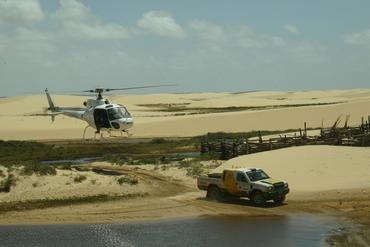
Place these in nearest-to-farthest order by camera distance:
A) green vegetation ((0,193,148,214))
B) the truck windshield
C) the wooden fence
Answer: the truck windshield → green vegetation ((0,193,148,214)) → the wooden fence

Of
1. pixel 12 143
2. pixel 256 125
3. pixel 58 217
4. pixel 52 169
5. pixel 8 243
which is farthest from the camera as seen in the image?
pixel 256 125

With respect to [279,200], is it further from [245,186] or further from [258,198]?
[245,186]

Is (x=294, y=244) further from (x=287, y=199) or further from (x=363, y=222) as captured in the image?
(x=287, y=199)

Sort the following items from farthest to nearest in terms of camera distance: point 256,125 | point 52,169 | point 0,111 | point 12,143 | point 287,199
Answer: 1. point 0,111
2. point 256,125
3. point 12,143
4. point 52,169
5. point 287,199

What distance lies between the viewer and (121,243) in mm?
20016

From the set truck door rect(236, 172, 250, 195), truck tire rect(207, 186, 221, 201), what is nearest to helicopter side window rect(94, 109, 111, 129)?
truck tire rect(207, 186, 221, 201)

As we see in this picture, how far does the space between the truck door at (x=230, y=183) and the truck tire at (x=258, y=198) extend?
947 mm

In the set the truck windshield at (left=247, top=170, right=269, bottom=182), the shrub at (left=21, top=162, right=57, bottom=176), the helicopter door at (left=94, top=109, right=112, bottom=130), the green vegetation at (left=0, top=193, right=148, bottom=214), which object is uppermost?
the helicopter door at (left=94, top=109, right=112, bottom=130)

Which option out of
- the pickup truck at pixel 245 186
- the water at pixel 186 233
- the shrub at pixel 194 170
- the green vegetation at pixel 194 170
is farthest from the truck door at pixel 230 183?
the shrub at pixel 194 170

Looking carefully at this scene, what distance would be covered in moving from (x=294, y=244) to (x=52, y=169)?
53.4ft

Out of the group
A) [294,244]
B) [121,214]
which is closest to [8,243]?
[121,214]

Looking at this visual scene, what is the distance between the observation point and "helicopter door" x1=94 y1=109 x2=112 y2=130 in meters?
49.5

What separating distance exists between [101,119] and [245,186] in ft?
83.6

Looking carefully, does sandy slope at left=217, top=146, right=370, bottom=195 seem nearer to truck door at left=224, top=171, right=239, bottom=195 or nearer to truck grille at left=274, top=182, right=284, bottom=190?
truck grille at left=274, top=182, right=284, bottom=190
